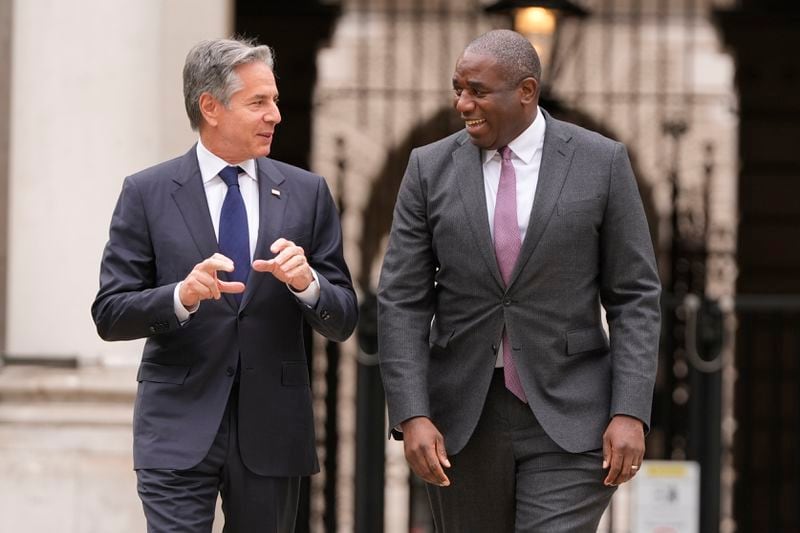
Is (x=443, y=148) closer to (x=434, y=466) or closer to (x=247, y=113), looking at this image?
→ (x=247, y=113)

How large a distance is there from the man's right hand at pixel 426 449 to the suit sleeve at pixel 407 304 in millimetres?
29

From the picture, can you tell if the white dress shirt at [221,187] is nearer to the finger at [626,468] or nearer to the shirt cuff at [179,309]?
the shirt cuff at [179,309]

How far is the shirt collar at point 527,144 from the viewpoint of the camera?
455 centimetres

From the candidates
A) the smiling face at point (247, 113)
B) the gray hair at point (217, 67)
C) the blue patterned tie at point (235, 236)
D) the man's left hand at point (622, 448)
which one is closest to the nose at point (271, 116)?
the smiling face at point (247, 113)

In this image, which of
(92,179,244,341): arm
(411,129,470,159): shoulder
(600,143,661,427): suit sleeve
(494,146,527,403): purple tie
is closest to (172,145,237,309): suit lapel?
(92,179,244,341): arm

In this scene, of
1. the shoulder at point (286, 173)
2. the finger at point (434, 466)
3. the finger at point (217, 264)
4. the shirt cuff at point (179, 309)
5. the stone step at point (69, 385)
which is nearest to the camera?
the finger at point (217, 264)

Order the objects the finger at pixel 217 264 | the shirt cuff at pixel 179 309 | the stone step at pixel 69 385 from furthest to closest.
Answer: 1. the stone step at pixel 69 385
2. the shirt cuff at pixel 179 309
3. the finger at pixel 217 264

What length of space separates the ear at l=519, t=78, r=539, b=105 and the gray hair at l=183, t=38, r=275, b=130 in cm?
66

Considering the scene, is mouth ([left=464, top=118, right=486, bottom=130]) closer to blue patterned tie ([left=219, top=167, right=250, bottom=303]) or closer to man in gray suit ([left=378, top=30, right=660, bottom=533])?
man in gray suit ([left=378, top=30, right=660, bottom=533])

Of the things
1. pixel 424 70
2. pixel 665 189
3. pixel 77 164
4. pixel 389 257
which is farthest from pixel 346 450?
pixel 389 257

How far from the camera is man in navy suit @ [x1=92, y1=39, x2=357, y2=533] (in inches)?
173

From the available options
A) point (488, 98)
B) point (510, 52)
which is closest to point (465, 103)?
point (488, 98)

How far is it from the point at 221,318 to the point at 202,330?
2.3 inches

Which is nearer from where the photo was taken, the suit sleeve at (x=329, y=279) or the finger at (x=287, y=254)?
the finger at (x=287, y=254)
